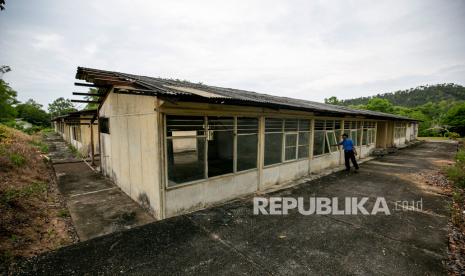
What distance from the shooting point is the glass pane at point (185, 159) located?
5.18 metres

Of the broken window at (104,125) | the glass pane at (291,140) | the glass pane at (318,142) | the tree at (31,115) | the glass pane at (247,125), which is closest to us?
the glass pane at (247,125)

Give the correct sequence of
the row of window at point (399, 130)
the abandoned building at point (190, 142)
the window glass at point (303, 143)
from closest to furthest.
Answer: the abandoned building at point (190, 142) < the window glass at point (303, 143) < the row of window at point (399, 130)

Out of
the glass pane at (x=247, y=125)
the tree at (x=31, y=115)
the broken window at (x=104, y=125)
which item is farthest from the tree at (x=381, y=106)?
the tree at (x=31, y=115)

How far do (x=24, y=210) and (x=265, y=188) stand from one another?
21.5 feet

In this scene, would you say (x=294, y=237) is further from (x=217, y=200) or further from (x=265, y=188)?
(x=265, y=188)

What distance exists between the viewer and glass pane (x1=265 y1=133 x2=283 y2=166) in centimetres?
747

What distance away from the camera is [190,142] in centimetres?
555

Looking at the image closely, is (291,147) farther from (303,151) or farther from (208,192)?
(208,192)

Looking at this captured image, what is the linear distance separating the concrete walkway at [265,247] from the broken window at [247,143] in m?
1.45

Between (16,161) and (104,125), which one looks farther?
(104,125)

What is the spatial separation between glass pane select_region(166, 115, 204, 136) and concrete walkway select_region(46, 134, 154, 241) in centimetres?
232

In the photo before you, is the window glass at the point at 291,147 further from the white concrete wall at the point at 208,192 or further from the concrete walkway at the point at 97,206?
the concrete walkway at the point at 97,206

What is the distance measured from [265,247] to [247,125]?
12.2 feet

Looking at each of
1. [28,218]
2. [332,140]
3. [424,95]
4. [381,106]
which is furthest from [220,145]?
[424,95]
